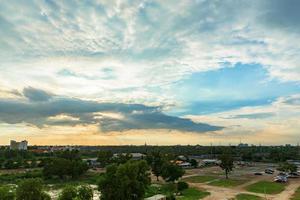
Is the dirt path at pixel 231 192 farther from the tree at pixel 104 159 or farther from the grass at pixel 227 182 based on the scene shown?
the tree at pixel 104 159

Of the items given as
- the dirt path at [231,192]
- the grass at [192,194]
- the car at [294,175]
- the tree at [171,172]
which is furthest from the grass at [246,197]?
the car at [294,175]

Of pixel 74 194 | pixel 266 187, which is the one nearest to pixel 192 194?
pixel 266 187

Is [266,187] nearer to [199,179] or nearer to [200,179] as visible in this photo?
[200,179]

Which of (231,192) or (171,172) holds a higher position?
(171,172)

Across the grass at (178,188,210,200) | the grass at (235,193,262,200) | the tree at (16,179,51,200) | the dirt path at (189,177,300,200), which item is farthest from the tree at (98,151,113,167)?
the tree at (16,179,51,200)

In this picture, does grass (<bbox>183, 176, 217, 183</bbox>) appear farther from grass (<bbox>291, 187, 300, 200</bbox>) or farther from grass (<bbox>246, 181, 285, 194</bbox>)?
grass (<bbox>291, 187, 300, 200</bbox>)

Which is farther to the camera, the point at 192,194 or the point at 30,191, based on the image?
the point at 192,194
